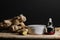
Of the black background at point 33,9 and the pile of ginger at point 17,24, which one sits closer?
the pile of ginger at point 17,24

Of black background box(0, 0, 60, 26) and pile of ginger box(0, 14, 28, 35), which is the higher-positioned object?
black background box(0, 0, 60, 26)

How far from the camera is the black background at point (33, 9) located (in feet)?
4.50

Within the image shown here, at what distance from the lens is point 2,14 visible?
1396 mm

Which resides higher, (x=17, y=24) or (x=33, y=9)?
(x=33, y=9)

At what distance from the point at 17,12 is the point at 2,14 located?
0.13 m

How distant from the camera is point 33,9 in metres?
1.38

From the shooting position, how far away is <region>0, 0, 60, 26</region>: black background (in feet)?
4.50

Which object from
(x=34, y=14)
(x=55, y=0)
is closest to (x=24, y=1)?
(x=34, y=14)

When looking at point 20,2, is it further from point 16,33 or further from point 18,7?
point 16,33

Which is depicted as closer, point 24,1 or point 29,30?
point 29,30

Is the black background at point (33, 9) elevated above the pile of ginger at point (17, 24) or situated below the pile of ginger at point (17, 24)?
above

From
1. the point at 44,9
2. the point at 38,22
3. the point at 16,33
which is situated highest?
the point at 44,9

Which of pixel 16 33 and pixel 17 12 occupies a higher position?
pixel 17 12

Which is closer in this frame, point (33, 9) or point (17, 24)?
point (17, 24)
